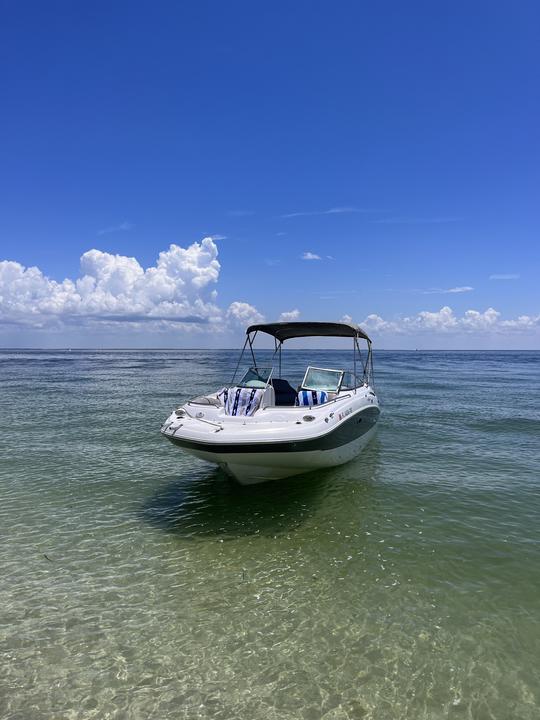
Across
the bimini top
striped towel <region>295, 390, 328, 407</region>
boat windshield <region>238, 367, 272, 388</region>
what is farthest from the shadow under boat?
the bimini top

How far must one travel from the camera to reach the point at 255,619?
17.3ft

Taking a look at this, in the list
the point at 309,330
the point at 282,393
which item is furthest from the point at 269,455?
the point at 309,330

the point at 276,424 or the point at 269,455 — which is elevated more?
the point at 276,424

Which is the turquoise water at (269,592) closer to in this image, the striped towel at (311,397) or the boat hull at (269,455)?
the boat hull at (269,455)

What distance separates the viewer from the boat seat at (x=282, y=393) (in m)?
11.8

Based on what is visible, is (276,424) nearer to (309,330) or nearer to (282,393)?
(282,393)

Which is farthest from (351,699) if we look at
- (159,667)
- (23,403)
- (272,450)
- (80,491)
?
(23,403)

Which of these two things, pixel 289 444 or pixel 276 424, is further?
pixel 276 424

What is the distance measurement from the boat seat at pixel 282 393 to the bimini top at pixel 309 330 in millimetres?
1629

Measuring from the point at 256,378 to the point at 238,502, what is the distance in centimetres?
332

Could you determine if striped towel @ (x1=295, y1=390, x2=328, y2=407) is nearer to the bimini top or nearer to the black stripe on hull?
the black stripe on hull

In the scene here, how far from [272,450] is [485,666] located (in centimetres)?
448

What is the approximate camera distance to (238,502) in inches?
354

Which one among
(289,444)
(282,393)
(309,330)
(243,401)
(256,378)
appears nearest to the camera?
(289,444)
